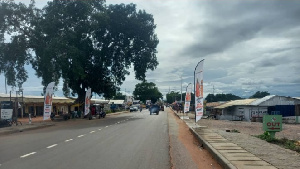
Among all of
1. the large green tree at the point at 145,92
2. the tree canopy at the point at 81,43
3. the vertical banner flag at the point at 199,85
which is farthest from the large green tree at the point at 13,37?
the large green tree at the point at 145,92

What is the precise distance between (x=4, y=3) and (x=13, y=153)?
30464 millimetres

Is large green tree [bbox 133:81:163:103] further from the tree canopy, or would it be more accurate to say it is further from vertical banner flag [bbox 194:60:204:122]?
vertical banner flag [bbox 194:60:204:122]

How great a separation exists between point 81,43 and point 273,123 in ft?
99.0

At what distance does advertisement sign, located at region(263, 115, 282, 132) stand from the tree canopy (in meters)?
25.7

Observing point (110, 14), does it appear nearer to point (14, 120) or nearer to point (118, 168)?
point (14, 120)

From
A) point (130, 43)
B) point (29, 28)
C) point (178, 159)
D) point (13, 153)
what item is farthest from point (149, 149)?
point (130, 43)

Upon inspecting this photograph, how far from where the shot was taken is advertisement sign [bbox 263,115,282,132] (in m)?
15.8

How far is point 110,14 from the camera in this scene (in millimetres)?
47094

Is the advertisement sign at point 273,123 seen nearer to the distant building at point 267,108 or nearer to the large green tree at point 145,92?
the distant building at point 267,108

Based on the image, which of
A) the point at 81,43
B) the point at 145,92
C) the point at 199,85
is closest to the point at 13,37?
the point at 81,43

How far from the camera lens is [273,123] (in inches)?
621

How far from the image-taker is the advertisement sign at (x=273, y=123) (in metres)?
15.8

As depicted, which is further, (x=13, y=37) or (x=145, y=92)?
(x=145, y=92)

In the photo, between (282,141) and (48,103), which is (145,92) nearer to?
(48,103)
